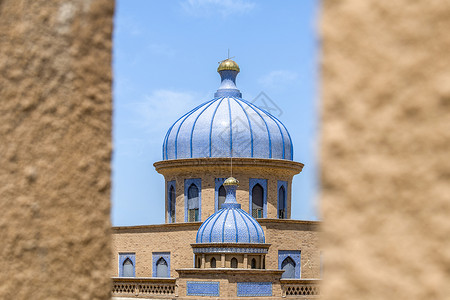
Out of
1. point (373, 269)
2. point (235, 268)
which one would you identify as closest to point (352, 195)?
point (373, 269)

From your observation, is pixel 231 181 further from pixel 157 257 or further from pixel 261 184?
pixel 157 257

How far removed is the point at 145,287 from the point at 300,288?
14.0 feet

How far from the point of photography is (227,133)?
73.0ft

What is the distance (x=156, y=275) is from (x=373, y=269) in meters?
21.8

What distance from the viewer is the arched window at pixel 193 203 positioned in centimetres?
2212

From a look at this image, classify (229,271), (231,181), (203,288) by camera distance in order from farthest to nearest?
(231,181), (203,288), (229,271)

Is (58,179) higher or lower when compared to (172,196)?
lower

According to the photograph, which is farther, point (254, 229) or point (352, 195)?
point (254, 229)

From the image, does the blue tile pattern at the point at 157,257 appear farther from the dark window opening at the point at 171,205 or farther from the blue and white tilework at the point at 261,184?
the blue and white tilework at the point at 261,184

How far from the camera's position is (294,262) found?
21266 millimetres

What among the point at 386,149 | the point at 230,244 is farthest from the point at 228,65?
the point at 386,149

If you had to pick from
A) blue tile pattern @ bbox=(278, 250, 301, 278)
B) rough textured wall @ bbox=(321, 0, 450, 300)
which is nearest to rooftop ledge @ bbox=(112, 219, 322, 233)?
blue tile pattern @ bbox=(278, 250, 301, 278)

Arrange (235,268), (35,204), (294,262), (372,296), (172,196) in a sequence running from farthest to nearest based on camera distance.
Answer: (172,196) → (294,262) → (235,268) → (35,204) → (372,296)

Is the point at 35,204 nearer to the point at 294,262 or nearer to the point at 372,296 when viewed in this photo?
the point at 372,296
